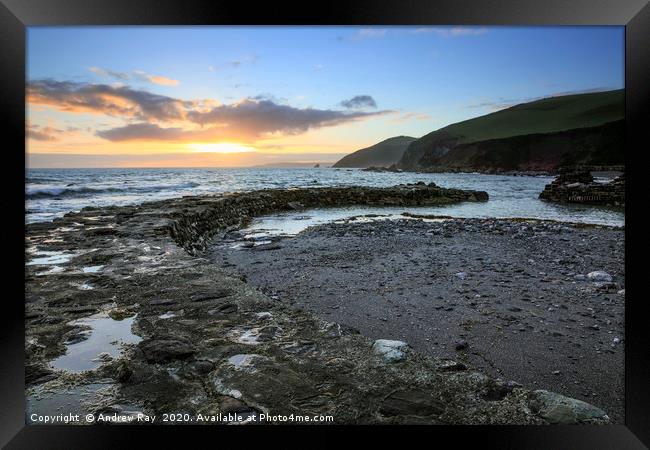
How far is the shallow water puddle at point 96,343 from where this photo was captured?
241 centimetres

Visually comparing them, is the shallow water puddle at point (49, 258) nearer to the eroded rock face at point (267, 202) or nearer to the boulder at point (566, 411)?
the eroded rock face at point (267, 202)

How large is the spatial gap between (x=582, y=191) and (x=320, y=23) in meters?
20.4

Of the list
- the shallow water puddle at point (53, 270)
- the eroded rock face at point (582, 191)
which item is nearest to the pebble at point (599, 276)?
the shallow water puddle at point (53, 270)

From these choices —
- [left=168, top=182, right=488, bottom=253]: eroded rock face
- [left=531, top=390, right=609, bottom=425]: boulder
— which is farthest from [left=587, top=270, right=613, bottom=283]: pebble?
[left=168, top=182, right=488, bottom=253]: eroded rock face

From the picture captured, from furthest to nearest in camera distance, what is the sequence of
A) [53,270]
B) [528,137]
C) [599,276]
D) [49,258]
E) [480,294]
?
[528,137] → [599,276] → [49,258] → [480,294] → [53,270]

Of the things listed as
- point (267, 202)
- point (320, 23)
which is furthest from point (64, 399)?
point (267, 202)

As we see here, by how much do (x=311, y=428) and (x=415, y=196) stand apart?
788 inches

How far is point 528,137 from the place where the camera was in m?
47.2

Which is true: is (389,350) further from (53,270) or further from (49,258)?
(49,258)

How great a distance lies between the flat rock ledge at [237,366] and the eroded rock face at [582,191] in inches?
658
